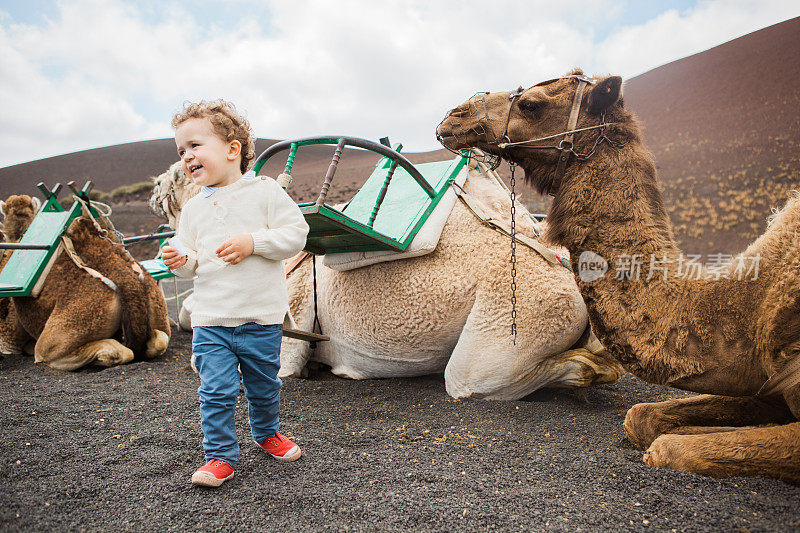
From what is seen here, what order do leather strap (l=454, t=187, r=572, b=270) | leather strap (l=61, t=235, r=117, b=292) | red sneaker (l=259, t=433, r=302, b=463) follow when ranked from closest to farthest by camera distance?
red sneaker (l=259, t=433, r=302, b=463)
leather strap (l=454, t=187, r=572, b=270)
leather strap (l=61, t=235, r=117, b=292)

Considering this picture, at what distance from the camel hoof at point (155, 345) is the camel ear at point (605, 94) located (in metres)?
3.92

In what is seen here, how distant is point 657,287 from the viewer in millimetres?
1912

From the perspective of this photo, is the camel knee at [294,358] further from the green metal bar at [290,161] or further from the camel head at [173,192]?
the camel head at [173,192]

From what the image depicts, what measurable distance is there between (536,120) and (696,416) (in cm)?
140

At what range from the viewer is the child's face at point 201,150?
202cm

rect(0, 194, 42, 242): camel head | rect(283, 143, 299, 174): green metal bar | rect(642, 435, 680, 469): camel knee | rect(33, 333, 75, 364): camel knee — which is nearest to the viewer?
rect(642, 435, 680, 469): camel knee

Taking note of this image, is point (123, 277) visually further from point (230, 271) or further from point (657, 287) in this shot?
point (657, 287)

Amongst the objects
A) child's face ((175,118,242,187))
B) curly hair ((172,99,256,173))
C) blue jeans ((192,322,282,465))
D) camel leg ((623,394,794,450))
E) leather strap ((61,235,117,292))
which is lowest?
camel leg ((623,394,794,450))

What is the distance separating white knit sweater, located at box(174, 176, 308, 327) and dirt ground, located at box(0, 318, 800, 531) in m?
0.63

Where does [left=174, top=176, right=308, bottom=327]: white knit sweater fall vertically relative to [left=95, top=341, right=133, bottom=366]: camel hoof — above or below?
above

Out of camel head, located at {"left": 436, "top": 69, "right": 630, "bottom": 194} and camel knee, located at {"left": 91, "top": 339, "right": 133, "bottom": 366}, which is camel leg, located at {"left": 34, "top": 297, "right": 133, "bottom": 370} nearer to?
camel knee, located at {"left": 91, "top": 339, "right": 133, "bottom": 366}

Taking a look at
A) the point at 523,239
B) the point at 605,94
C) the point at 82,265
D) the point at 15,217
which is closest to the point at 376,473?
the point at 523,239

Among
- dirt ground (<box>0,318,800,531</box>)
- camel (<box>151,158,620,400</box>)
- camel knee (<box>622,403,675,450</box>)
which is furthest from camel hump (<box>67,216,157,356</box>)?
camel knee (<box>622,403,675,450</box>)

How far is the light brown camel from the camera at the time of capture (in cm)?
176
